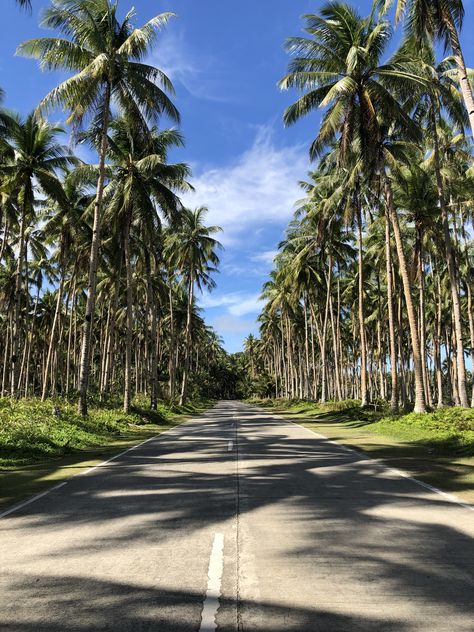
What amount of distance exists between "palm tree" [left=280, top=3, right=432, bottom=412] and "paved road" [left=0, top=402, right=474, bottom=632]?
1367 cm

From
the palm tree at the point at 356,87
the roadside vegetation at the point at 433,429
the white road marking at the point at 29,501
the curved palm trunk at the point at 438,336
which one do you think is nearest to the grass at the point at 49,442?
the white road marking at the point at 29,501

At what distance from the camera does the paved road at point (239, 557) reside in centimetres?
363

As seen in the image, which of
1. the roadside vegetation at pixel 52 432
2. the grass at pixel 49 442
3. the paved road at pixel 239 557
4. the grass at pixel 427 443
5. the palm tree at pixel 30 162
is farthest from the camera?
the palm tree at pixel 30 162

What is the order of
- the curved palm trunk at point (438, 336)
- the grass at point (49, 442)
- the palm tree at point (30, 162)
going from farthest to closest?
1. the curved palm trunk at point (438, 336)
2. the palm tree at point (30, 162)
3. the grass at point (49, 442)

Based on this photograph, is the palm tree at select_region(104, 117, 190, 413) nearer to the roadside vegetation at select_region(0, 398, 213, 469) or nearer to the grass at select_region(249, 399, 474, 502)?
the roadside vegetation at select_region(0, 398, 213, 469)

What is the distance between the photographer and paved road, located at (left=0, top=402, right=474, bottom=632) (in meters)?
3.63

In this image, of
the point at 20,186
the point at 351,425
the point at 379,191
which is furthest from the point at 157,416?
the point at 379,191

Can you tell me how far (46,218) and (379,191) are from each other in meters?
20.0

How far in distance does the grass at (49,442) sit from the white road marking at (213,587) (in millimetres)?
4037

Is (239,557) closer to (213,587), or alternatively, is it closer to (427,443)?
(213,587)

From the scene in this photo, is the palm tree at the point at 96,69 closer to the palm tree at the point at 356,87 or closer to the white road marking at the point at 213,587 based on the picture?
the palm tree at the point at 356,87

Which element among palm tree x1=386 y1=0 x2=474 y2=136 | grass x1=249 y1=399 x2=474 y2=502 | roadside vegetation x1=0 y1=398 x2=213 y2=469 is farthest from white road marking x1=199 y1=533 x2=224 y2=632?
palm tree x1=386 y1=0 x2=474 y2=136

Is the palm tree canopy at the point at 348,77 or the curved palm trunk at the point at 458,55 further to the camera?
the palm tree canopy at the point at 348,77

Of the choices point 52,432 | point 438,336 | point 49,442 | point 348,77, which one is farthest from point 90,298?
point 438,336
